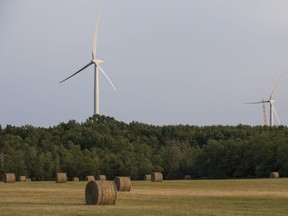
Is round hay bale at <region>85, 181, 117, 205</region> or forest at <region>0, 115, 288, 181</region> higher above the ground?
forest at <region>0, 115, 288, 181</region>

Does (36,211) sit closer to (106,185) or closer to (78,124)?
(106,185)

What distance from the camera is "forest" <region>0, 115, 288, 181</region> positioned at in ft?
332

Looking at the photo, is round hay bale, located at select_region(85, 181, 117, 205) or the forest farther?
the forest

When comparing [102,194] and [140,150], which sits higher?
[140,150]

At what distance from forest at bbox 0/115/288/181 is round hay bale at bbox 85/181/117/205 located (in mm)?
59374

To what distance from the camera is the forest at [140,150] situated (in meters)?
101

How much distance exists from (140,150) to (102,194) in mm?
102359

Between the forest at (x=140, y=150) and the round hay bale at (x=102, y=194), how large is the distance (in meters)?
59.4

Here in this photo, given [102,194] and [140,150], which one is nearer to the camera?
[102,194]

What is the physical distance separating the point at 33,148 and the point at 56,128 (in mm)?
19198

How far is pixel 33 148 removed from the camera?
409 feet

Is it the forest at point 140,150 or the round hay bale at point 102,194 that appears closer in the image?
the round hay bale at point 102,194

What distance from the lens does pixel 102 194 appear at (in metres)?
31.8

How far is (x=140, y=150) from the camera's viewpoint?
134125 millimetres
